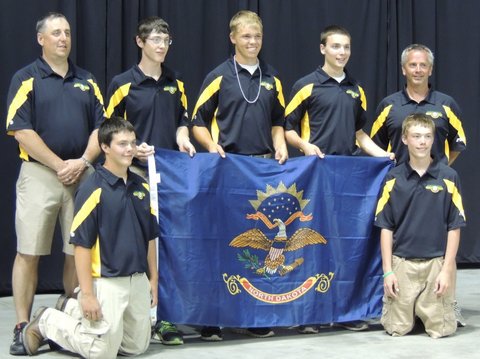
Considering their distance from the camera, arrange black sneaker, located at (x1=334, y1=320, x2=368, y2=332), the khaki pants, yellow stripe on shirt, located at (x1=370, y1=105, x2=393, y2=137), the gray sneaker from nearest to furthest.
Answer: the khaki pants < black sneaker, located at (x1=334, y1=320, x2=368, y2=332) < the gray sneaker < yellow stripe on shirt, located at (x1=370, y1=105, x2=393, y2=137)

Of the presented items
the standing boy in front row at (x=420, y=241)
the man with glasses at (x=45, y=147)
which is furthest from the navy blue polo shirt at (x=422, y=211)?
the man with glasses at (x=45, y=147)

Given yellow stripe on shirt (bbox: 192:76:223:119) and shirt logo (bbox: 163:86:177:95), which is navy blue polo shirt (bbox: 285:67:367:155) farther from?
shirt logo (bbox: 163:86:177:95)

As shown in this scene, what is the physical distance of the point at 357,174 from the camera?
5.32 meters

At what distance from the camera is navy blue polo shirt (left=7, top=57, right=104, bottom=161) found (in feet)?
16.1

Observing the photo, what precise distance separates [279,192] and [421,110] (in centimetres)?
103

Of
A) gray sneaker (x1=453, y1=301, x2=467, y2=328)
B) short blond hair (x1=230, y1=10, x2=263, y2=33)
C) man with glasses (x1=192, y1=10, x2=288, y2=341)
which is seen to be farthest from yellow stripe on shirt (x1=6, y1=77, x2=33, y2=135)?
gray sneaker (x1=453, y1=301, x2=467, y2=328)

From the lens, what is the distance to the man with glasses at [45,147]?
4.88 m

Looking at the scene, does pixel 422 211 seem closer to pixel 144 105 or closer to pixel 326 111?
pixel 326 111

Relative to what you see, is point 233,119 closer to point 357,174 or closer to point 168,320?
point 357,174

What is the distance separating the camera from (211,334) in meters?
5.04

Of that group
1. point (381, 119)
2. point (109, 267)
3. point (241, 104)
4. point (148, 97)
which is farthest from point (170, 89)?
point (381, 119)

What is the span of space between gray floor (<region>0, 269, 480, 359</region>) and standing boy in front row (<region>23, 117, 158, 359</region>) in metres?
0.16

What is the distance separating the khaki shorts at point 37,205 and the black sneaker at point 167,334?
71 cm

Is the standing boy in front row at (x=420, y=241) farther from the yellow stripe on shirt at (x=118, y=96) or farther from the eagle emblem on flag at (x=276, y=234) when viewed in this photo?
the yellow stripe on shirt at (x=118, y=96)
